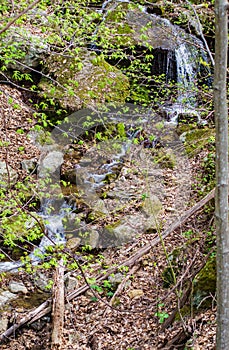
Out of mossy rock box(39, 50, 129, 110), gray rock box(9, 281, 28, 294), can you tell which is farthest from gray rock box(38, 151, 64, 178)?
gray rock box(9, 281, 28, 294)

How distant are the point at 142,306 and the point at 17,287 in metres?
1.87

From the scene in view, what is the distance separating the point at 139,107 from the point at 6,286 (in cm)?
466

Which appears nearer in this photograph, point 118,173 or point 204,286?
point 204,286

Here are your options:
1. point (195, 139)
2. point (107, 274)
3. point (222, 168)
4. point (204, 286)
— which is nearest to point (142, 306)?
point (107, 274)

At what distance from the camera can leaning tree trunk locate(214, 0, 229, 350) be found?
6.86 ft

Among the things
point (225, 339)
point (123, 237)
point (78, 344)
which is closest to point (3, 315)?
point (78, 344)

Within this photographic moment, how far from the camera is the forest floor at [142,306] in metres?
3.67

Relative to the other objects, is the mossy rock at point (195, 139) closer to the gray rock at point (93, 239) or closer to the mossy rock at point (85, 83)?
the mossy rock at point (85, 83)

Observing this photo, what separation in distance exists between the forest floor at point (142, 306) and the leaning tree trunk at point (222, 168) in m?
1.06

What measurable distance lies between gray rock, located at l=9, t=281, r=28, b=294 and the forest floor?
0.08m

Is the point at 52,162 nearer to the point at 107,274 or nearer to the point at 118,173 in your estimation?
the point at 118,173

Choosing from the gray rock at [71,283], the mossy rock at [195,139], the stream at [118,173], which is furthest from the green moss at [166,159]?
the gray rock at [71,283]

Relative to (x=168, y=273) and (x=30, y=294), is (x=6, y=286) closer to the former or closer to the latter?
(x=30, y=294)

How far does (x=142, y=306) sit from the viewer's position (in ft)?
14.8
